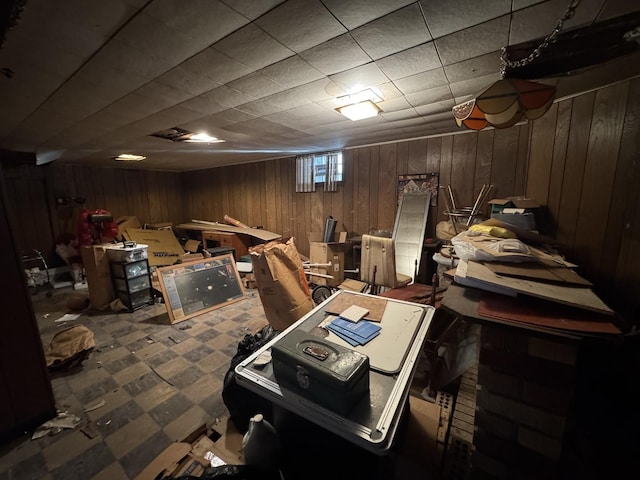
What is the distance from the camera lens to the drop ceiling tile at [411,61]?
151cm

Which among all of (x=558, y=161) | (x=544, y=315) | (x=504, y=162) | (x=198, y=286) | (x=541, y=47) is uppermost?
(x=541, y=47)

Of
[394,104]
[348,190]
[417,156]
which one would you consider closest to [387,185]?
[417,156]

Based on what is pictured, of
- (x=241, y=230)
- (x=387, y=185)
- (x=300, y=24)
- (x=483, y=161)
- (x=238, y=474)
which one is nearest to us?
(x=238, y=474)

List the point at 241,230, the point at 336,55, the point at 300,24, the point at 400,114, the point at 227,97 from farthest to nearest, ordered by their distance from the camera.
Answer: the point at 241,230 → the point at 400,114 → the point at 227,97 → the point at 336,55 → the point at 300,24

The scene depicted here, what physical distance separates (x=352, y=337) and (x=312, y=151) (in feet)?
13.7

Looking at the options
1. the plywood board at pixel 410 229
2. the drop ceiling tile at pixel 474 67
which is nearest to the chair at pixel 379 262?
the plywood board at pixel 410 229

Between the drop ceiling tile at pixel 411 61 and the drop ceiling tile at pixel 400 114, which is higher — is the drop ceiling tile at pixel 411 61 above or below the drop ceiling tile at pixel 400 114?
below

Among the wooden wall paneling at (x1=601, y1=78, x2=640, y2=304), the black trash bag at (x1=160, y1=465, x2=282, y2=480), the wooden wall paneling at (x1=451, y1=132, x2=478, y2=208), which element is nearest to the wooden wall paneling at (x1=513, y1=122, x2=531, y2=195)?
the wooden wall paneling at (x1=451, y1=132, x2=478, y2=208)

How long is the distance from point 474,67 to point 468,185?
1.99 metres

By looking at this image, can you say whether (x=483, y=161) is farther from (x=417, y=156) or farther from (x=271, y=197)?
(x=271, y=197)

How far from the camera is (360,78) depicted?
1864 millimetres

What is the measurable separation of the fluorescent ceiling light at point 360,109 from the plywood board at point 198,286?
8.93ft

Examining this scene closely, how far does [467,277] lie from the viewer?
1094 mm

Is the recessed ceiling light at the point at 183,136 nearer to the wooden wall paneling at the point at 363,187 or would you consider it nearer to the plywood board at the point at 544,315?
the wooden wall paneling at the point at 363,187
